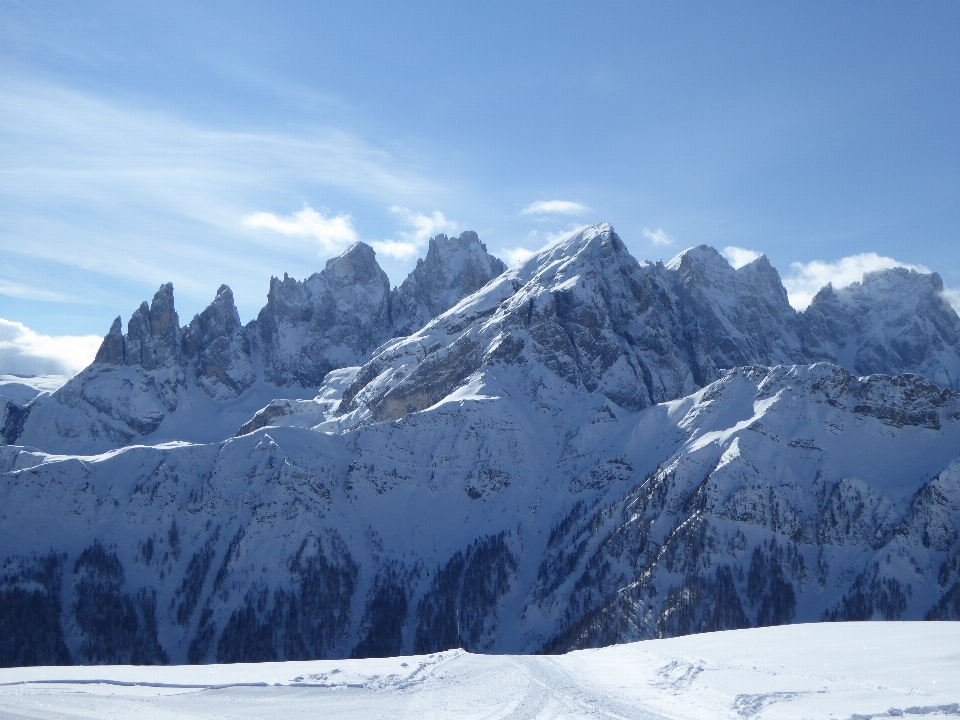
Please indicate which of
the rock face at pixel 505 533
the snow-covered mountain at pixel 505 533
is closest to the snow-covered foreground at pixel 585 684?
the snow-covered mountain at pixel 505 533

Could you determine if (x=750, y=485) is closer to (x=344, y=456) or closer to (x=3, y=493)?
(x=344, y=456)

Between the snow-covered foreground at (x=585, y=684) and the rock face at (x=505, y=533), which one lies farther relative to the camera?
the rock face at (x=505, y=533)

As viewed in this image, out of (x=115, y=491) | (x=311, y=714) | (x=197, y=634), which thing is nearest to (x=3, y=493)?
(x=115, y=491)

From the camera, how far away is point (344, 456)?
650ft

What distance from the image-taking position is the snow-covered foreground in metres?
43.8

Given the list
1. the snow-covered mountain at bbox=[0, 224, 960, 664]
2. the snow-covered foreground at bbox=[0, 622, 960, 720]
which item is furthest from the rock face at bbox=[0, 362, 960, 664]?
the snow-covered foreground at bbox=[0, 622, 960, 720]

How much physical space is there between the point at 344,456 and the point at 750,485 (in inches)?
3309

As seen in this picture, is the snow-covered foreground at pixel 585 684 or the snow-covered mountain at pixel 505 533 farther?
the snow-covered mountain at pixel 505 533

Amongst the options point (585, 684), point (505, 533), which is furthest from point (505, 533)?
point (585, 684)

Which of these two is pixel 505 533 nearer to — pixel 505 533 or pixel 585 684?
pixel 505 533

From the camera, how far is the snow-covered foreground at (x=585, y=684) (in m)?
43.8

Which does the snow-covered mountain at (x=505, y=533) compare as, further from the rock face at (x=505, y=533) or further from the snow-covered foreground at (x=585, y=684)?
the snow-covered foreground at (x=585, y=684)

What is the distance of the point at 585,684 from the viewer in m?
53.7

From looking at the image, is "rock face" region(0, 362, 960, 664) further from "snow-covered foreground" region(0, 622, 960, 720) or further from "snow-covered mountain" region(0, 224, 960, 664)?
"snow-covered foreground" region(0, 622, 960, 720)
